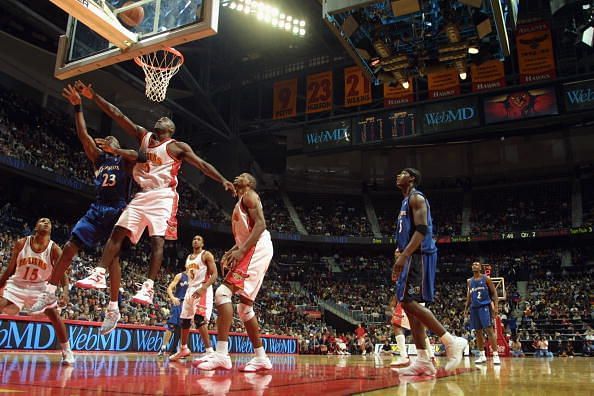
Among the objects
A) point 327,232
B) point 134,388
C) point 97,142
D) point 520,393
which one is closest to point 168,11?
point 97,142

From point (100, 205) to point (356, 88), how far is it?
1791cm

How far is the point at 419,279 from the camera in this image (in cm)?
471

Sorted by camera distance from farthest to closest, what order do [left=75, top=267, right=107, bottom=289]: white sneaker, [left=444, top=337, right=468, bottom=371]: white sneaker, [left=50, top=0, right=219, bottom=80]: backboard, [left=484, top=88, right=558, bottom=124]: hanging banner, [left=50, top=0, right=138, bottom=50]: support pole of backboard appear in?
[left=484, top=88, right=558, bottom=124]: hanging banner < [left=50, top=0, right=219, bottom=80]: backboard < [left=50, top=0, right=138, bottom=50]: support pole of backboard < [left=444, top=337, right=468, bottom=371]: white sneaker < [left=75, top=267, right=107, bottom=289]: white sneaker

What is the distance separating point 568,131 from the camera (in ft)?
92.7

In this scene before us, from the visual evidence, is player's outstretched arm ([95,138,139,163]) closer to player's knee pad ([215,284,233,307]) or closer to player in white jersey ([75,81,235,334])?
player in white jersey ([75,81,235,334])

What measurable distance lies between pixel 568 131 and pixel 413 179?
27.3m

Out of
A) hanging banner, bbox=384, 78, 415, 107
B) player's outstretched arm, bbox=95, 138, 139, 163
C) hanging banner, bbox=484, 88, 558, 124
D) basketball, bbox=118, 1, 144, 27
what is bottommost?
player's outstretched arm, bbox=95, 138, 139, 163

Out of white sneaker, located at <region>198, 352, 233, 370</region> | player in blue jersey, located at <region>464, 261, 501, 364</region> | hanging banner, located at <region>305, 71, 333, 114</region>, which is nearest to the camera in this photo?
white sneaker, located at <region>198, 352, 233, 370</region>

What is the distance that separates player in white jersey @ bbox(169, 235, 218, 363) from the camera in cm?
754

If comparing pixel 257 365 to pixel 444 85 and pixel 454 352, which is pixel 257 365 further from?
pixel 444 85

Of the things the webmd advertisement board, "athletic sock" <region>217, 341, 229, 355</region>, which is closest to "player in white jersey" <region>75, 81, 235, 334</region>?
"athletic sock" <region>217, 341, 229, 355</region>

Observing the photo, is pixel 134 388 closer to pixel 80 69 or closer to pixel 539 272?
pixel 80 69

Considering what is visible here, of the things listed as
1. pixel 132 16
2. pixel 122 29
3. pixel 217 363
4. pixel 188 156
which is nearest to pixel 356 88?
pixel 132 16

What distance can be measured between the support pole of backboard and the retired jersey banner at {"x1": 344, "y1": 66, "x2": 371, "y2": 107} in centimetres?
1598
